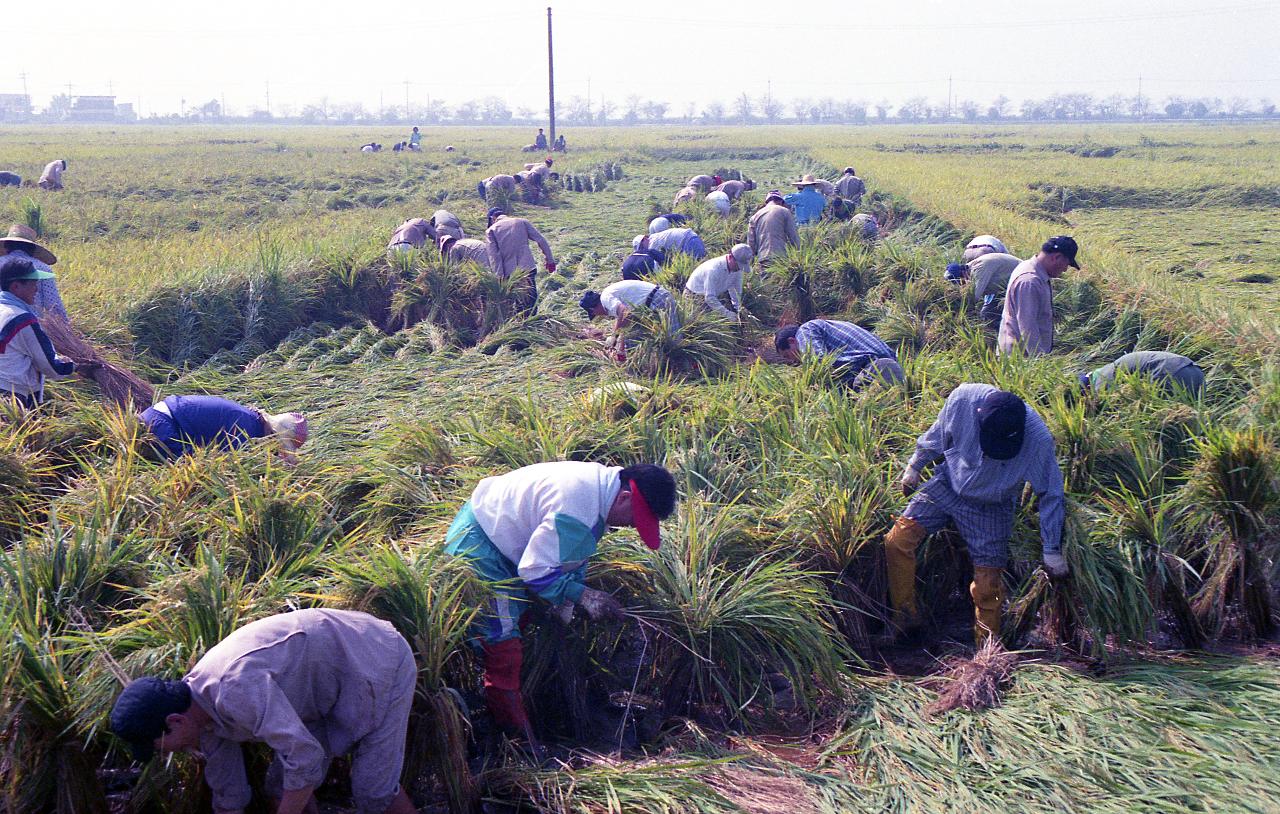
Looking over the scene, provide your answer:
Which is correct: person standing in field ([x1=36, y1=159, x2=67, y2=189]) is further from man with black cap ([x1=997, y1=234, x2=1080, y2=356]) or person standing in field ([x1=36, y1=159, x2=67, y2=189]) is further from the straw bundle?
man with black cap ([x1=997, y1=234, x2=1080, y2=356])

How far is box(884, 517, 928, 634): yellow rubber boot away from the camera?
4.17 meters

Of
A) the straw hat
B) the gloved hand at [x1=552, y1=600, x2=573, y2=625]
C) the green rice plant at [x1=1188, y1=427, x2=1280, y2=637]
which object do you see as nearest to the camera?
the gloved hand at [x1=552, y1=600, x2=573, y2=625]

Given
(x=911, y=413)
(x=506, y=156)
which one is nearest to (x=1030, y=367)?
(x=911, y=413)

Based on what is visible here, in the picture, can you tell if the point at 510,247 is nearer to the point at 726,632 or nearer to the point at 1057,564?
the point at 726,632

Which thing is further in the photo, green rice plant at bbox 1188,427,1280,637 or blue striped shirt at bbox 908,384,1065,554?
green rice plant at bbox 1188,427,1280,637

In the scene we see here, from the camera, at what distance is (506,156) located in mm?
37812

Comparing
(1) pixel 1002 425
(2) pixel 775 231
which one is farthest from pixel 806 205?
(1) pixel 1002 425

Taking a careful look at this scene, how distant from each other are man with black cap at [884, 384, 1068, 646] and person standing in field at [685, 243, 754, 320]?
3728 millimetres

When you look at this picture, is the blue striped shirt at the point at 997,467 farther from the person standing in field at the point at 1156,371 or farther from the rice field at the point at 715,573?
the person standing in field at the point at 1156,371

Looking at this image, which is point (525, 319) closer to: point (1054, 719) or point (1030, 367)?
point (1030, 367)

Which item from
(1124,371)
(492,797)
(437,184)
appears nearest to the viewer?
(492,797)

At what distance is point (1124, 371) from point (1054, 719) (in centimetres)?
265

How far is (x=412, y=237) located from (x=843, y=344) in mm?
6380

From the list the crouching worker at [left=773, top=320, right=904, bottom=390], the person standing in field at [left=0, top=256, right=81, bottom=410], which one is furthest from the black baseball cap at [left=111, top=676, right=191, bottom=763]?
the crouching worker at [left=773, top=320, right=904, bottom=390]
